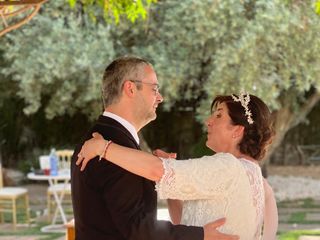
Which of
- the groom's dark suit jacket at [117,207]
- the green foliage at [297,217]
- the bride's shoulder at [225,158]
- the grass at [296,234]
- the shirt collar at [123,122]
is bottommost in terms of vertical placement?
the green foliage at [297,217]

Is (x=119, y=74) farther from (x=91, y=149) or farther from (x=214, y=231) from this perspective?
(x=214, y=231)

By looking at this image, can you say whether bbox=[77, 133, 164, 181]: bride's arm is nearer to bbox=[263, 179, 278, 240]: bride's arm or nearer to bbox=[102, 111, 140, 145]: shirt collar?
bbox=[102, 111, 140, 145]: shirt collar

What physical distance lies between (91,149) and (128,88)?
A: 22cm

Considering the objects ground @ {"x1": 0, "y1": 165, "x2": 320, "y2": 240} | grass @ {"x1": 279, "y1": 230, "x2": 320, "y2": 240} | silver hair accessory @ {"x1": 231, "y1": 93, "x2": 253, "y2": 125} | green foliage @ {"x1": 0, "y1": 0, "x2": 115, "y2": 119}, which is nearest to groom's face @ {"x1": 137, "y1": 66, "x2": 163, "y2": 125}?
silver hair accessory @ {"x1": 231, "y1": 93, "x2": 253, "y2": 125}

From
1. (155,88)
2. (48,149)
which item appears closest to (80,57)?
(48,149)

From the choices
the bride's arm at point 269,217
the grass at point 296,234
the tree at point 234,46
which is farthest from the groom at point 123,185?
the tree at point 234,46

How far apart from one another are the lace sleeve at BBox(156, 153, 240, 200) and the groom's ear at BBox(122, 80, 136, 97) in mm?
236

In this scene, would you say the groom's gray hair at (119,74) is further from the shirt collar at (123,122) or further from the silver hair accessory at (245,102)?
the silver hair accessory at (245,102)

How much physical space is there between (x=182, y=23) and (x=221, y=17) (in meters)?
0.77

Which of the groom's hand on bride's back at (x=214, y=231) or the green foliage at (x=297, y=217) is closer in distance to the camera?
the groom's hand on bride's back at (x=214, y=231)

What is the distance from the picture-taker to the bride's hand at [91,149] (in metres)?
1.87

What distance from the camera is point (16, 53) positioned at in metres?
10.9

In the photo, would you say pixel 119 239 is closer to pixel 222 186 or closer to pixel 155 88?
pixel 222 186

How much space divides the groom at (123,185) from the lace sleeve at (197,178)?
8 cm
